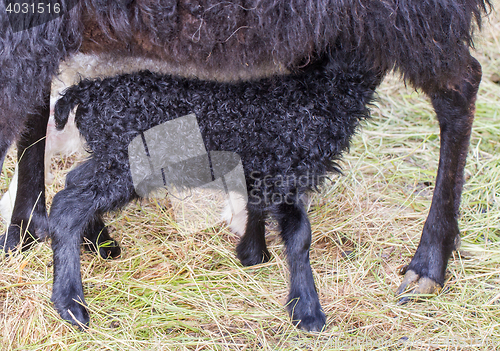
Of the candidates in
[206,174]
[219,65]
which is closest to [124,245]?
[206,174]

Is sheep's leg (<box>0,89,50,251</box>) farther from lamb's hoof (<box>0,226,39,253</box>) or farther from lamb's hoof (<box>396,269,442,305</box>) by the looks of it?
lamb's hoof (<box>396,269,442,305</box>)

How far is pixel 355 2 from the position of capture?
1611 millimetres

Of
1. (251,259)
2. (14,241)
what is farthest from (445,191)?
(14,241)

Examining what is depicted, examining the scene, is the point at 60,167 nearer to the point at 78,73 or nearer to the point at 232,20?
the point at 78,73

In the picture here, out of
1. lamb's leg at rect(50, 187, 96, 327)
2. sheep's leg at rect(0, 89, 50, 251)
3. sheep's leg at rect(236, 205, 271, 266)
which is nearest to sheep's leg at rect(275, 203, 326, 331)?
sheep's leg at rect(236, 205, 271, 266)

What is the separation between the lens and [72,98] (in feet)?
6.96

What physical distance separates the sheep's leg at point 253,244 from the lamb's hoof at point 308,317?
1.50 ft

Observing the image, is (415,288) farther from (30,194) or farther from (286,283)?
(30,194)

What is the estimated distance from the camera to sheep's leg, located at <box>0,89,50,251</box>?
2381 millimetres

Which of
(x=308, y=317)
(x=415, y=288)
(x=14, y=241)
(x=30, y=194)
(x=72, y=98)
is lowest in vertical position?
(x=415, y=288)

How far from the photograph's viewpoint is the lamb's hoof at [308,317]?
208cm

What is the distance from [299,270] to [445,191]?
0.91m

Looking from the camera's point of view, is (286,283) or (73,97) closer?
(73,97)

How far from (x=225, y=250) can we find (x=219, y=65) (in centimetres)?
125
